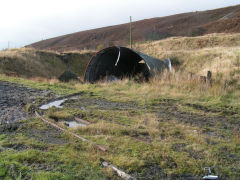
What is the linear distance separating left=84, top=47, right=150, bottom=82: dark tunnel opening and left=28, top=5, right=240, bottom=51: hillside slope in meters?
23.1

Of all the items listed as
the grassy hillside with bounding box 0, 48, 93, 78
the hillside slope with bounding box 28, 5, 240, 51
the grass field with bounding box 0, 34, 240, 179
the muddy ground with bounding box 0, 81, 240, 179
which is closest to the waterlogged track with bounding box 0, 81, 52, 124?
the muddy ground with bounding box 0, 81, 240, 179

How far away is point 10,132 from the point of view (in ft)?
17.9

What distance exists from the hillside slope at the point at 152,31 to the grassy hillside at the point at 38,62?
13938 mm

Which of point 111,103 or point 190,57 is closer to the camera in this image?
point 111,103

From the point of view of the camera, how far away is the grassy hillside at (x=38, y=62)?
2006cm

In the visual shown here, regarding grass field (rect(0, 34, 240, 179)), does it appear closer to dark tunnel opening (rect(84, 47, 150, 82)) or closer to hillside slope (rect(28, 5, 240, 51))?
dark tunnel opening (rect(84, 47, 150, 82))

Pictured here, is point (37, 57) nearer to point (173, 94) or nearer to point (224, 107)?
point (173, 94)

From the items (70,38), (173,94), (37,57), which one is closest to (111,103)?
(173,94)

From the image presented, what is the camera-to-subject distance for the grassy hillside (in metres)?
20.1

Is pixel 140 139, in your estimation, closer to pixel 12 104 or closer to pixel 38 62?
pixel 12 104

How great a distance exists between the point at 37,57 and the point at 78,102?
1649 cm

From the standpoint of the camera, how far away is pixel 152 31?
4666cm

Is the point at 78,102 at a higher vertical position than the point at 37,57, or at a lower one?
lower

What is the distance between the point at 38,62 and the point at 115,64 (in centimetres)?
1117
